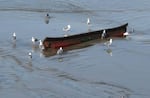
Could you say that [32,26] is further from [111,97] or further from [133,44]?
[111,97]

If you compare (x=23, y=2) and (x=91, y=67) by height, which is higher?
(x=23, y=2)

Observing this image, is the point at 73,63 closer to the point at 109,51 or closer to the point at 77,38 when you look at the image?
the point at 109,51

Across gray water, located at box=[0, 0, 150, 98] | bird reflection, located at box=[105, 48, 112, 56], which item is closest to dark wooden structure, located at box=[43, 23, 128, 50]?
gray water, located at box=[0, 0, 150, 98]

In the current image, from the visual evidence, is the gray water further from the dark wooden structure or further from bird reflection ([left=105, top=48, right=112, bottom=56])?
the dark wooden structure

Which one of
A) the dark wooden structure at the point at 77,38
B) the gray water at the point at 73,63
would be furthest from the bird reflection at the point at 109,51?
the dark wooden structure at the point at 77,38

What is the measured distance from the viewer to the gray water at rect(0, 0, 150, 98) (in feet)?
79.0

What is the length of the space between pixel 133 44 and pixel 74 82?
11.6 meters

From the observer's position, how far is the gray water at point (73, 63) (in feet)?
79.0

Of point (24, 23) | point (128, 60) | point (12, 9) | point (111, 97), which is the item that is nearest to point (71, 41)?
point (128, 60)

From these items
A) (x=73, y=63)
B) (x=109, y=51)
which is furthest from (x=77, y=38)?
(x=73, y=63)

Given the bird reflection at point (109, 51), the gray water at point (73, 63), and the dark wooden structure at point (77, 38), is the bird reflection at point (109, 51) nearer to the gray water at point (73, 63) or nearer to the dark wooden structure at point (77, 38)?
the gray water at point (73, 63)

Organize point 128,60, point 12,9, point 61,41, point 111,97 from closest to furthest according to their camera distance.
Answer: point 111,97, point 128,60, point 61,41, point 12,9

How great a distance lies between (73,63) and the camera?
98.2 ft

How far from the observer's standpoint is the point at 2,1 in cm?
5959
